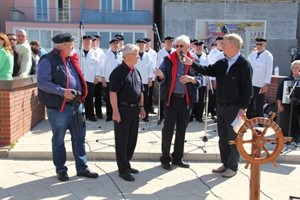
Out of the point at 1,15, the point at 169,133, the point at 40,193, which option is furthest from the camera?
the point at 1,15

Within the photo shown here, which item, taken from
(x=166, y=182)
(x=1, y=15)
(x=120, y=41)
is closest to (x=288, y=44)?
(x=120, y=41)

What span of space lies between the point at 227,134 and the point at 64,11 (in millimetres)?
25846

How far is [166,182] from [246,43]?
20.1 m

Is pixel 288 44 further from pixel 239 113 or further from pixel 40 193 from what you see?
pixel 40 193

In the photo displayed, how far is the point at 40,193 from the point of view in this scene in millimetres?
4434

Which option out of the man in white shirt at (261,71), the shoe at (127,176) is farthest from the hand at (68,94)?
the man in white shirt at (261,71)

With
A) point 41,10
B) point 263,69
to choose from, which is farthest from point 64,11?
point 263,69

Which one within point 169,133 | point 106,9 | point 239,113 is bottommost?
point 169,133

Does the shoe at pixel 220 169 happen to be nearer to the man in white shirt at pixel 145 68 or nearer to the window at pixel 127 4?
the man in white shirt at pixel 145 68

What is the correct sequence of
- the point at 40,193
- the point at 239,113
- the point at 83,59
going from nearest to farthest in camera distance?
the point at 40,193 < the point at 239,113 < the point at 83,59

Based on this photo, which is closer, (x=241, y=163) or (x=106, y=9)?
(x=241, y=163)

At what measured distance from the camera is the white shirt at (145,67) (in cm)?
866

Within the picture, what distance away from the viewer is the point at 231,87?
4922 millimetres

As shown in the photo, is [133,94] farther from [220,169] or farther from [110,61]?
[110,61]
